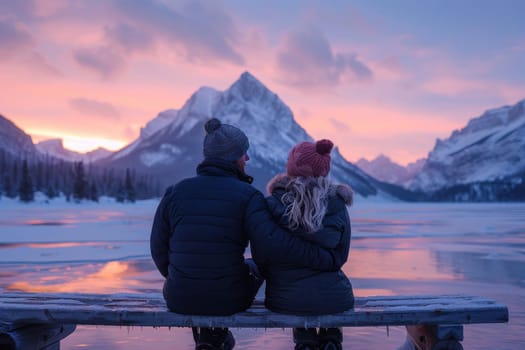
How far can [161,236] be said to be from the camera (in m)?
5.27

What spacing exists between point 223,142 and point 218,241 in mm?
899

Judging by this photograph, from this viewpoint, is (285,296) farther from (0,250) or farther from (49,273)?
(0,250)

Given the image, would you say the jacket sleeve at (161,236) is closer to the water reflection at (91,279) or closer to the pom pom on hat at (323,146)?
the pom pom on hat at (323,146)

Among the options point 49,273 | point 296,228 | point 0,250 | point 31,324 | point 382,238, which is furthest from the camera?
point 382,238

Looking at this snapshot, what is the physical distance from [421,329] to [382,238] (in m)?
21.2

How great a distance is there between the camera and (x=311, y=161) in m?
5.05

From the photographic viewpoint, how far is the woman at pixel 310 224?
491 cm

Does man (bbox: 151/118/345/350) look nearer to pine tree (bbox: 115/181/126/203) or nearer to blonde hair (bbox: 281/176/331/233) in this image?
blonde hair (bbox: 281/176/331/233)

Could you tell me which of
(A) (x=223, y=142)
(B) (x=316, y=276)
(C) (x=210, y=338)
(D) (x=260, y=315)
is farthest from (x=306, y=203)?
(C) (x=210, y=338)

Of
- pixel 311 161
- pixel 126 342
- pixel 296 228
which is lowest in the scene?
pixel 126 342

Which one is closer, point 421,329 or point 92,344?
point 421,329

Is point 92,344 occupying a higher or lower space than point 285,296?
lower

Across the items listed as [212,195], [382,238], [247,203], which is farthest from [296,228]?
[382,238]

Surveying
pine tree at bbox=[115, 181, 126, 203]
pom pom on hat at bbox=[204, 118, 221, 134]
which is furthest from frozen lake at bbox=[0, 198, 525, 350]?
pine tree at bbox=[115, 181, 126, 203]
